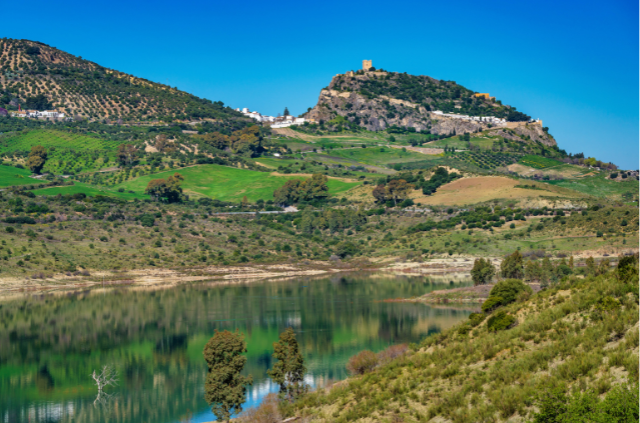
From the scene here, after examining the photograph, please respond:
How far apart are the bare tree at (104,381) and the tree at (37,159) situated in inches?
4945

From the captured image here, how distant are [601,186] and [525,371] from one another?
162 meters

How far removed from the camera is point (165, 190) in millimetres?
146250

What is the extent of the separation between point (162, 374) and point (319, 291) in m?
40.1

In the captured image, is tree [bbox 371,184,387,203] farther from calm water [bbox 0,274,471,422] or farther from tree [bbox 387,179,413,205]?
calm water [bbox 0,274,471,422]

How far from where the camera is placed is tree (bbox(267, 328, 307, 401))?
33.8m

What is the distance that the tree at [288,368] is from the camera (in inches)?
1331

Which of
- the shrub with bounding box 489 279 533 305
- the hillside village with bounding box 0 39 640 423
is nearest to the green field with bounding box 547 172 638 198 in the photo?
the hillside village with bounding box 0 39 640 423

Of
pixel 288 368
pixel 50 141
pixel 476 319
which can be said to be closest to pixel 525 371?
pixel 476 319

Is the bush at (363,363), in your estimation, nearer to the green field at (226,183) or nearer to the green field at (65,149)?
the green field at (226,183)

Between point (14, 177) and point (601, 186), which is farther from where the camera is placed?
point (601, 186)

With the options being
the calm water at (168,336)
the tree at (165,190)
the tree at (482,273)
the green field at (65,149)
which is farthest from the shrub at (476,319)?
the green field at (65,149)

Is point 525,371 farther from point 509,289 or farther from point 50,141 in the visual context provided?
point 50,141

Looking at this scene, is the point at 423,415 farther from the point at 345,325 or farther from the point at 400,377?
the point at 345,325

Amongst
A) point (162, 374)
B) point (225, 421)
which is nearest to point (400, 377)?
point (225, 421)
